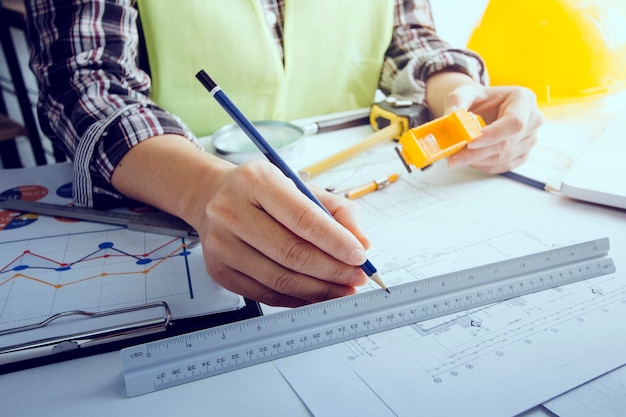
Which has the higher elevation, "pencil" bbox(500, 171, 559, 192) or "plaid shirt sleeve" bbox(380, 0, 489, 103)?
"plaid shirt sleeve" bbox(380, 0, 489, 103)

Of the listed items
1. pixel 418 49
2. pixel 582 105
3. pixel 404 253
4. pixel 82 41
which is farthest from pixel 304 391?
pixel 582 105

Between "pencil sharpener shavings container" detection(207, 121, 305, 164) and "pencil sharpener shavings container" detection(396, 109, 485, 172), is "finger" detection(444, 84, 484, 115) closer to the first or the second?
"pencil sharpener shavings container" detection(396, 109, 485, 172)

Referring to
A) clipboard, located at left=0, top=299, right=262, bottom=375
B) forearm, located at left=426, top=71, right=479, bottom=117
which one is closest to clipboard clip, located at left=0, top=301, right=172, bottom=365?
clipboard, located at left=0, top=299, right=262, bottom=375

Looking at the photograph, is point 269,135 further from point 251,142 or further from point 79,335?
point 79,335

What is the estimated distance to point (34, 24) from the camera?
2.64 ft

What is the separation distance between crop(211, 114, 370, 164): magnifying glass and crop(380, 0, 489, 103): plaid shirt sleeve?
0.14 metres

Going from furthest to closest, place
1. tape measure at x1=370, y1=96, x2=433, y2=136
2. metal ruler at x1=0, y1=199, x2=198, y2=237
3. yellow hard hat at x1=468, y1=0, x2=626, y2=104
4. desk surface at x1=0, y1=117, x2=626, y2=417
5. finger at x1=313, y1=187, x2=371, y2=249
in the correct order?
yellow hard hat at x1=468, y1=0, x2=626, y2=104, tape measure at x1=370, y1=96, x2=433, y2=136, metal ruler at x1=0, y1=199, x2=198, y2=237, finger at x1=313, y1=187, x2=371, y2=249, desk surface at x1=0, y1=117, x2=626, y2=417

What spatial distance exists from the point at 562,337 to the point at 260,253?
302mm

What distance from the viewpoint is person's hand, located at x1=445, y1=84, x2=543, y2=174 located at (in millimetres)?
789

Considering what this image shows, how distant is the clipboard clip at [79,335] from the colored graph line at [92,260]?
0.24 ft

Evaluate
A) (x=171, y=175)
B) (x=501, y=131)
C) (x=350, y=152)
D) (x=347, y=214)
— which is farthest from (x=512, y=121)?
(x=171, y=175)

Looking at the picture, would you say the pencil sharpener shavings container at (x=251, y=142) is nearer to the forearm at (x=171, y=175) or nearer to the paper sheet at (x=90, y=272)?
the forearm at (x=171, y=175)

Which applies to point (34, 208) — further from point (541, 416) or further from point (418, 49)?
point (418, 49)

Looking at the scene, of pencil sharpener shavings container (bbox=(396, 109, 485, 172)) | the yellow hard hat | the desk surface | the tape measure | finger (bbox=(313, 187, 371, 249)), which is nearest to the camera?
the desk surface
